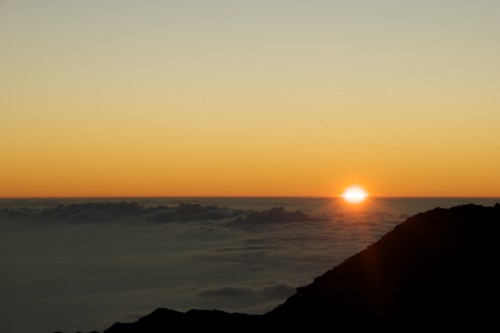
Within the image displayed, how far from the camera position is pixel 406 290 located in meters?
20.4

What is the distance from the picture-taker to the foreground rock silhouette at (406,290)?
18812 millimetres

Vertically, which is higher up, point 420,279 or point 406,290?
point 420,279

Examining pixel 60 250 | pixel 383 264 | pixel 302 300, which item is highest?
pixel 383 264

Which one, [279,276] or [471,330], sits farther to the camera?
[279,276]

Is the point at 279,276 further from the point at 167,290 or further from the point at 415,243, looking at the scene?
the point at 415,243

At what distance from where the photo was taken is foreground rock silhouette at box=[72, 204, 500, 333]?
1881cm

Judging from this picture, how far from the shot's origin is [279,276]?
91.6 metres

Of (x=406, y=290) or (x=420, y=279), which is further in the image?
(x=420, y=279)

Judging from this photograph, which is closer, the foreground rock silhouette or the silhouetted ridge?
the foreground rock silhouette

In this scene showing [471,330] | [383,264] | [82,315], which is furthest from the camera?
[82,315]

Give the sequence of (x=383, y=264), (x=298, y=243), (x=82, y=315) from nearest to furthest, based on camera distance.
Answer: (x=383, y=264)
(x=82, y=315)
(x=298, y=243)

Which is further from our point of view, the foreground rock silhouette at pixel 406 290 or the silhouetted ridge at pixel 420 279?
the silhouetted ridge at pixel 420 279

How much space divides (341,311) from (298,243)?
11387cm

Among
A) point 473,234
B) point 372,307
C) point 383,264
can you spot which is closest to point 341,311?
point 372,307
